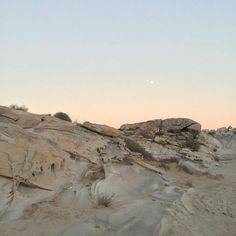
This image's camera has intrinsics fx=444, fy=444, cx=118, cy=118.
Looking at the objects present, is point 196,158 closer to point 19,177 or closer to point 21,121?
point 21,121

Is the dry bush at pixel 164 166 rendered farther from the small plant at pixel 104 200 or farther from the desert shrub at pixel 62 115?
the desert shrub at pixel 62 115

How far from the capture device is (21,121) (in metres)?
16.7

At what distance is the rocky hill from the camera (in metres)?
10.8

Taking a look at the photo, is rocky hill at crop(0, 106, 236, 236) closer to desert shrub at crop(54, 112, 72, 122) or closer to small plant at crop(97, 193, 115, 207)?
small plant at crop(97, 193, 115, 207)

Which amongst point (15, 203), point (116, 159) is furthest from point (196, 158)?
point (15, 203)

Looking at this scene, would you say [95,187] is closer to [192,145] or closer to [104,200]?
[104,200]

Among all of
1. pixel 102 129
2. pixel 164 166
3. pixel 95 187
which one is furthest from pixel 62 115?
pixel 95 187

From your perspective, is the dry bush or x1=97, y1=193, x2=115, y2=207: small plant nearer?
x1=97, y1=193, x2=115, y2=207: small plant

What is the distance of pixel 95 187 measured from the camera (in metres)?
12.8

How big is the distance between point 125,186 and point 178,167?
5475 millimetres

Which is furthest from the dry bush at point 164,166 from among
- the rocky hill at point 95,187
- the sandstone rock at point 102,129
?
the sandstone rock at point 102,129

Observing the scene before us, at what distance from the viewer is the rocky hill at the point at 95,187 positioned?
35.3ft

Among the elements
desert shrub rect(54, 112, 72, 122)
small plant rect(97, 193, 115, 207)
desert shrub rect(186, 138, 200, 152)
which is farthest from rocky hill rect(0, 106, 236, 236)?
desert shrub rect(54, 112, 72, 122)

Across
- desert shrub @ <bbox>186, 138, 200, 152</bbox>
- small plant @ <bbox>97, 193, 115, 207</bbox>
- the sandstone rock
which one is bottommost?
small plant @ <bbox>97, 193, 115, 207</bbox>
